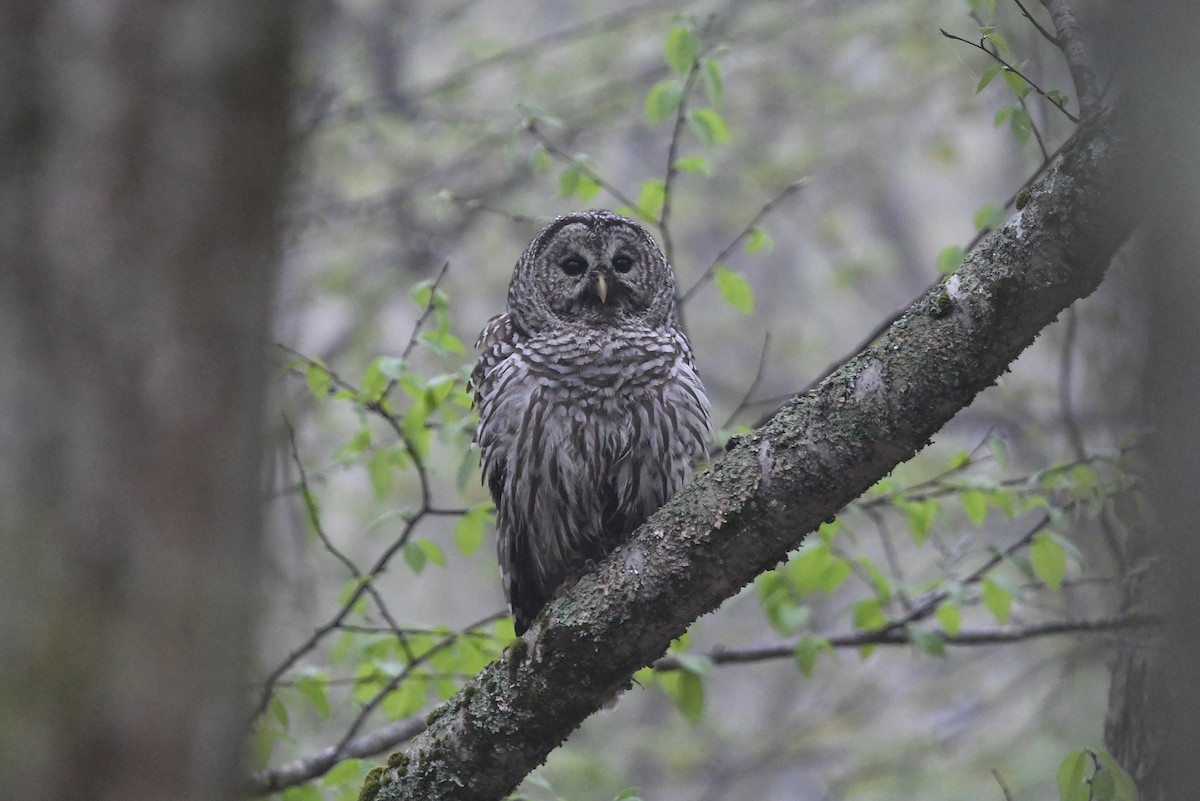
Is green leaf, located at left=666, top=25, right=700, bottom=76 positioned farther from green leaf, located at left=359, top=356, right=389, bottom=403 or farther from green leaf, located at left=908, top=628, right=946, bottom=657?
green leaf, located at left=908, top=628, right=946, bottom=657

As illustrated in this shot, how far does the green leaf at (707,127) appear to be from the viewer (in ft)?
15.8

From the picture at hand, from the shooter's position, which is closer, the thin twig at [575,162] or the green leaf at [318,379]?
the green leaf at [318,379]

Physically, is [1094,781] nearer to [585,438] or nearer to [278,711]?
[585,438]

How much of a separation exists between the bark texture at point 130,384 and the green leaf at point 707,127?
3376mm

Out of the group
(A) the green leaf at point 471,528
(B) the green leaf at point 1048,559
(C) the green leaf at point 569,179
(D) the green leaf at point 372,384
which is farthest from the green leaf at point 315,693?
(B) the green leaf at point 1048,559

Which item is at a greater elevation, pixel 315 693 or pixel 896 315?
pixel 896 315

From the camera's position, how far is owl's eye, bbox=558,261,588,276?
5.08 m

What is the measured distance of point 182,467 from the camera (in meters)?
1.50

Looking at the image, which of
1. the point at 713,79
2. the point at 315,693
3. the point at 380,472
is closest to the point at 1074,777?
the point at 315,693

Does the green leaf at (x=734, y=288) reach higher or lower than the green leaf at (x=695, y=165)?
lower

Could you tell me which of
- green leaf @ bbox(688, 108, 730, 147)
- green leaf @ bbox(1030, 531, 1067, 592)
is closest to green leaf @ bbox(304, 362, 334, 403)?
green leaf @ bbox(688, 108, 730, 147)

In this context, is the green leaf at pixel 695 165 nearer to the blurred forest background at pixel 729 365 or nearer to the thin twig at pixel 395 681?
the blurred forest background at pixel 729 365

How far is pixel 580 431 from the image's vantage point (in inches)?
179

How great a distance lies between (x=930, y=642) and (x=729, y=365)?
454 inches
